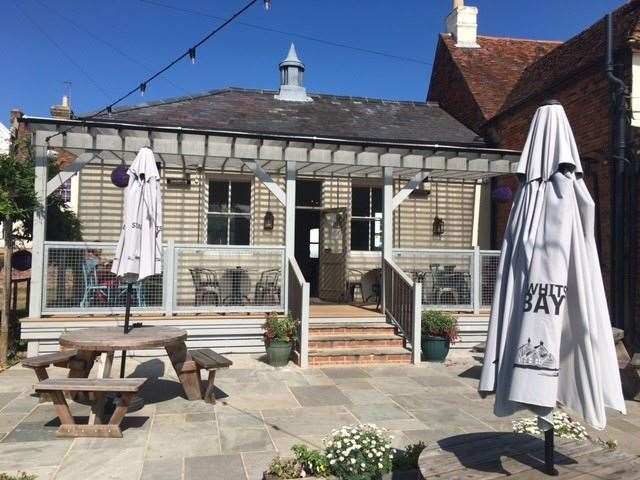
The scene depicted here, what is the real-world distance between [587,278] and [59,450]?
433 cm

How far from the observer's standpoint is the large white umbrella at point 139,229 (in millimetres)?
6141

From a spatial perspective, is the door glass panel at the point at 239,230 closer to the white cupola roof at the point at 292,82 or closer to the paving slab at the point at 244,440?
the white cupola roof at the point at 292,82

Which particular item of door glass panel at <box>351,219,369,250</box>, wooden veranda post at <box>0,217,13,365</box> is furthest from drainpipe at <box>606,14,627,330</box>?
wooden veranda post at <box>0,217,13,365</box>

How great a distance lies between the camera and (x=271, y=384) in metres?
7.27

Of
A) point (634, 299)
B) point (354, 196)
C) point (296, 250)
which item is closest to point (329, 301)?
point (296, 250)

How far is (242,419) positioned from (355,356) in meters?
3.14

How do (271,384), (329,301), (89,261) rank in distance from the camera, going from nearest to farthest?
(271,384), (89,261), (329,301)

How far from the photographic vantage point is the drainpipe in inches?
343

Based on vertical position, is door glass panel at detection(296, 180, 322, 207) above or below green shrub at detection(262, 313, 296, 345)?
above

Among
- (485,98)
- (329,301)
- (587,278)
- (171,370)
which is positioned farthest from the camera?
(485,98)

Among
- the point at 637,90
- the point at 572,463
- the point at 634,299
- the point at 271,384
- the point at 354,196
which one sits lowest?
the point at 271,384

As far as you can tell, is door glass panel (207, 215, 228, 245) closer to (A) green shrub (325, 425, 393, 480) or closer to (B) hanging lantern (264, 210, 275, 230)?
(B) hanging lantern (264, 210, 275, 230)

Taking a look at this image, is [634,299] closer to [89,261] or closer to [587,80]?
[587,80]

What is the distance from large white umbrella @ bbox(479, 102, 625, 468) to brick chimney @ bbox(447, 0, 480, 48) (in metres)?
14.4
